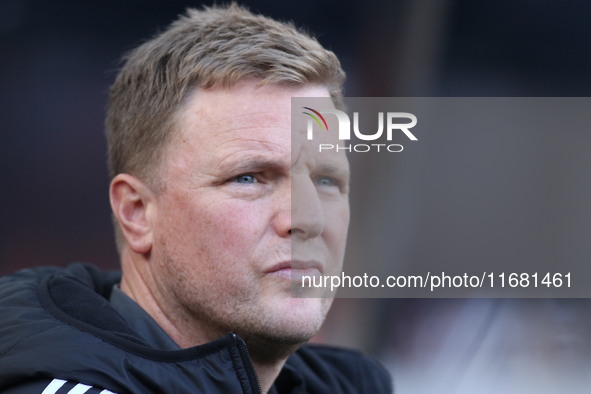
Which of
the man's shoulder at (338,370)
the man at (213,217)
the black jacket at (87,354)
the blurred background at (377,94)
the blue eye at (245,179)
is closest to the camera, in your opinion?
the black jacket at (87,354)

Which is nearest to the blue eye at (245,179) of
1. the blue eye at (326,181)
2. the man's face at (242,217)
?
the man's face at (242,217)

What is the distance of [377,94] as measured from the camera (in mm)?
2215

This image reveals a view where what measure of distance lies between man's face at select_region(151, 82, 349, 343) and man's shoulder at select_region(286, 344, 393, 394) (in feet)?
1.14

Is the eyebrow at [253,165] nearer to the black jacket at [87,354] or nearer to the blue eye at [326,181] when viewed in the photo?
the blue eye at [326,181]

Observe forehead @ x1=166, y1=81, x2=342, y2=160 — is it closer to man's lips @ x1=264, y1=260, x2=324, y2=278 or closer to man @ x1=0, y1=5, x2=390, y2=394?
man @ x1=0, y1=5, x2=390, y2=394

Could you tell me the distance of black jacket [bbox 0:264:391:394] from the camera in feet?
3.32

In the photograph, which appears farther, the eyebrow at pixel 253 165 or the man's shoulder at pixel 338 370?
the man's shoulder at pixel 338 370

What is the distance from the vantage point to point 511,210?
5.21 ft

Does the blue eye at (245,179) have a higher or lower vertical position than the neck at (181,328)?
higher

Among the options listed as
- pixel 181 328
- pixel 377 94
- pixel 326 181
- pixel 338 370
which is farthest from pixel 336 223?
pixel 377 94

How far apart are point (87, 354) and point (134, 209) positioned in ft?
1.27

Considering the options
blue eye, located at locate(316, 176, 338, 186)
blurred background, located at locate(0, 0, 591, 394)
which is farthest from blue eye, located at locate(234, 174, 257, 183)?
blurred background, located at locate(0, 0, 591, 394)

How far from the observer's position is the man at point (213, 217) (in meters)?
1.16

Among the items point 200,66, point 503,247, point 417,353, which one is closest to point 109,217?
point 417,353
